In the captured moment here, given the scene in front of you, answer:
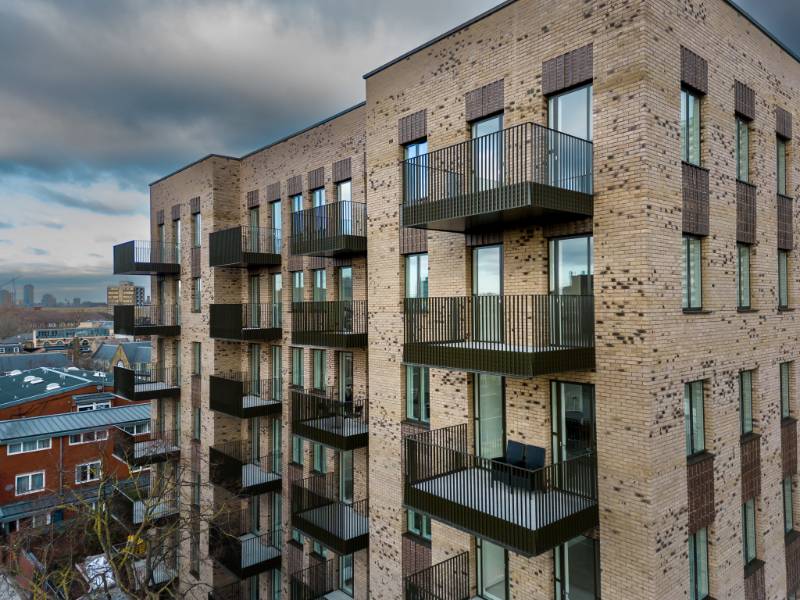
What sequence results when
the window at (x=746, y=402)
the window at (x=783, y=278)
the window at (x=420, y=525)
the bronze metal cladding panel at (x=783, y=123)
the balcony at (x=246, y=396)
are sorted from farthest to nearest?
the balcony at (x=246, y=396)
the window at (x=783, y=278)
the window at (x=420, y=525)
the bronze metal cladding panel at (x=783, y=123)
the window at (x=746, y=402)

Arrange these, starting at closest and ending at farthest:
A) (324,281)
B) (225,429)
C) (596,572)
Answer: (596,572) → (324,281) → (225,429)

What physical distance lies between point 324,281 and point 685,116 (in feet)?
34.7

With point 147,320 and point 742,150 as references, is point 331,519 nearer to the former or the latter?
point 742,150

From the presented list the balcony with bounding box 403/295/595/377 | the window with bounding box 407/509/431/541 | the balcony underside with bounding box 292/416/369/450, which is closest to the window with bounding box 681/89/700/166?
the balcony with bounding box 403/295/595/377

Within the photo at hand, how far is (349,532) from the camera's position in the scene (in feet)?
43.9

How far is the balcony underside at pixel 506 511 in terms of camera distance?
787cm

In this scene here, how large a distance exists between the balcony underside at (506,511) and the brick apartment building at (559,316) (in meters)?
0.05

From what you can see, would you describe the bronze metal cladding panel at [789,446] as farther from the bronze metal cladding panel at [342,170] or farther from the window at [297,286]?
the window at [297,286]

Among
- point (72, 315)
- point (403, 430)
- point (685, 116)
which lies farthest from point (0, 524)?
point (72, 315)

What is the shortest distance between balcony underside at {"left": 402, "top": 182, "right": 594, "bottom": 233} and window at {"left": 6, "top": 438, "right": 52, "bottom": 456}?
3175cm

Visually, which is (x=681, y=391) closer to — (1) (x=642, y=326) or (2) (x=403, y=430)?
(1) (x=642, y=326)

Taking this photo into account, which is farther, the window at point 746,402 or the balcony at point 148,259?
the balcony at point 148,259

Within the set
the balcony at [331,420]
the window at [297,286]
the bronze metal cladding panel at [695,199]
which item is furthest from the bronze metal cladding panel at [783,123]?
the window at [297,286]

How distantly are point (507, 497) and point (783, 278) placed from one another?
9395 millimetres
